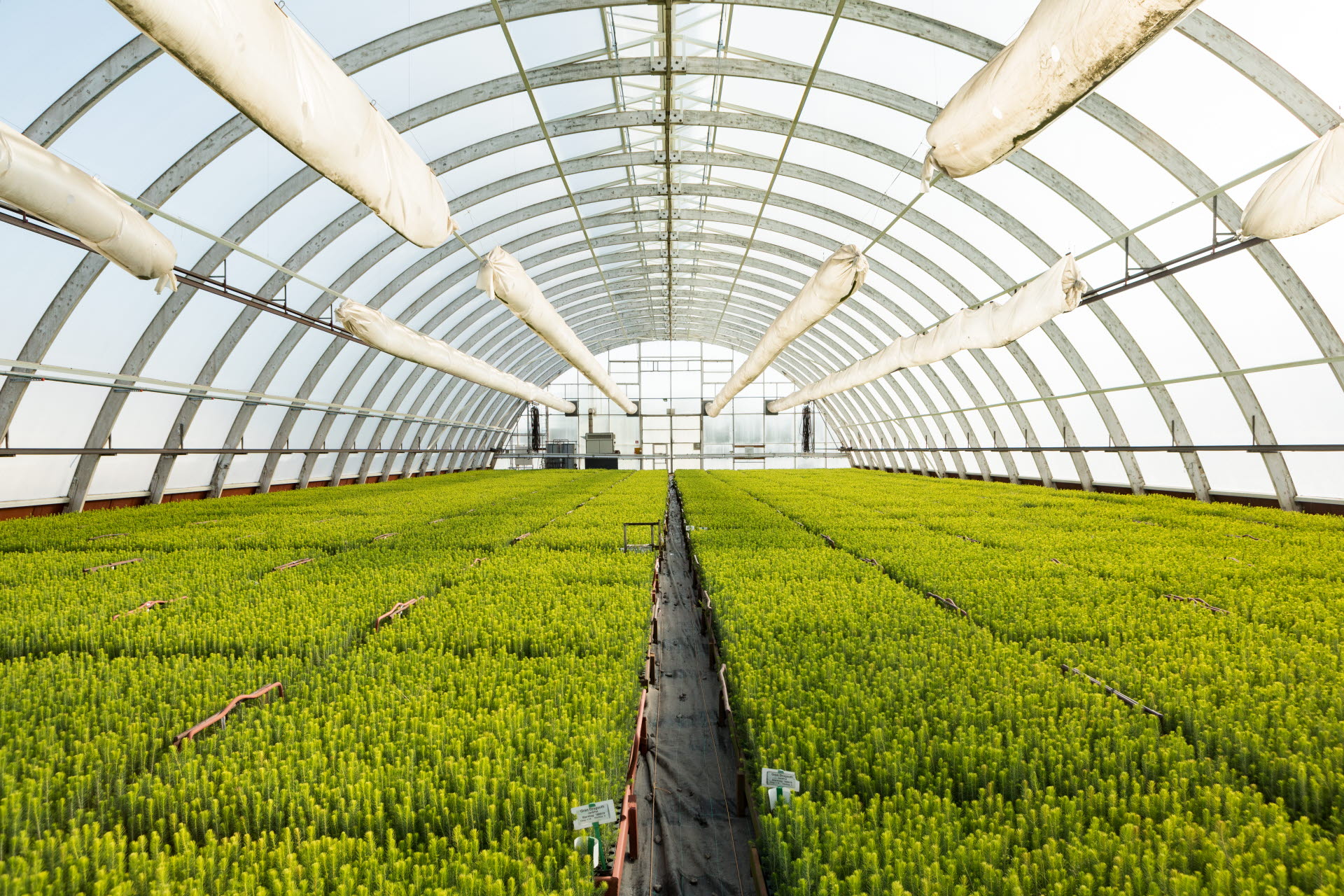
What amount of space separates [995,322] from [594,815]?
11033 mm

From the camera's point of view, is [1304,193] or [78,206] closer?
[78,206]

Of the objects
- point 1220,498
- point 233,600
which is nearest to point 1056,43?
point 233,600

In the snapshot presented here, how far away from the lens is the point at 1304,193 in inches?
241

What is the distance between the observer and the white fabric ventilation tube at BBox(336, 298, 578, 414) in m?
10.8

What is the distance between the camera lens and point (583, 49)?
10453 millimetres

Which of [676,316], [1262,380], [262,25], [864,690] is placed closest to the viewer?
[864,690]

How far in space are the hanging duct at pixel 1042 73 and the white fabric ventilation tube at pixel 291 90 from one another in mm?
4279

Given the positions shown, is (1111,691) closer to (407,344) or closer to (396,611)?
(396,611)

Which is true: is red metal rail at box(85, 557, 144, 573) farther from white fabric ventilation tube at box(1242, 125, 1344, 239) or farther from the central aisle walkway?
white fabric ventilation tube at box(1242, 125, 1344, 239)

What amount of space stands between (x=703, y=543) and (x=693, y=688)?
2720 millimetres

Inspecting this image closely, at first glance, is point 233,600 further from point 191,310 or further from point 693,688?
point 191,310

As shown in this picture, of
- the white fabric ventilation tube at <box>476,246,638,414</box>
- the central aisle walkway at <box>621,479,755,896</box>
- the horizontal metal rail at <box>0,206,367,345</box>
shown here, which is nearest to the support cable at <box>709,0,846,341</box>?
the white fabric ventilation tube at <box>476,246,638,414</box>

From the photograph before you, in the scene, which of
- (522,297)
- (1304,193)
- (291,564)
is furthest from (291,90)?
(1304,193)

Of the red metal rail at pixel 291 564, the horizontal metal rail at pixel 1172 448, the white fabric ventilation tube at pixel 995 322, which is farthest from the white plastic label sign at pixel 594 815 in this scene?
the horizontal metal rail at pixel 1172 448
